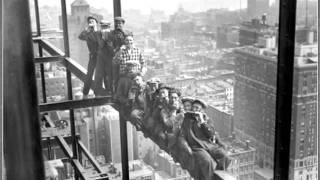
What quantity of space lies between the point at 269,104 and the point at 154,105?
50 cm

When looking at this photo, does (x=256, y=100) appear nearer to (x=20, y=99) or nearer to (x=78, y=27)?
(x=20, y=99)

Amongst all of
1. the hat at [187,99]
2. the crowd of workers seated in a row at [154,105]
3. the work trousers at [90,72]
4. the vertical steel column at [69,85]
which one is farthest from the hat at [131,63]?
the vertical steel column at [69,85]

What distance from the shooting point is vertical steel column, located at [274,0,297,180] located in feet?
2.44

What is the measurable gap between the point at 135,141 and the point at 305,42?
876 mm

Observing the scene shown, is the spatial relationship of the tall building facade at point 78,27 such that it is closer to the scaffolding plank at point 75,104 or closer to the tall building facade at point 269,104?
the scaffolding plank at point 75,104

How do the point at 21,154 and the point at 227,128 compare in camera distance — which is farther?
the point at 227,128

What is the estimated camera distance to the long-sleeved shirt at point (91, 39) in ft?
5.46

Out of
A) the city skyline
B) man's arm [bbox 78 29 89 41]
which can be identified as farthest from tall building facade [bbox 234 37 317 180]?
man's arm [bbox 78 29 89 41]

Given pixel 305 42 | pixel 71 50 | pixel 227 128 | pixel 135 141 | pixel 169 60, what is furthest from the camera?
pixel 71 50

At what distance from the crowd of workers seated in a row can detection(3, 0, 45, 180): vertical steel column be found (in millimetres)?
579

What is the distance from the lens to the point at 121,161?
160 centimetres

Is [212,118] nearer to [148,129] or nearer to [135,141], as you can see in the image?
[148,129]

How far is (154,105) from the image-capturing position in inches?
51.6

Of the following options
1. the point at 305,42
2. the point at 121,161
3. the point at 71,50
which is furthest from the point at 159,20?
the point at 71,50
